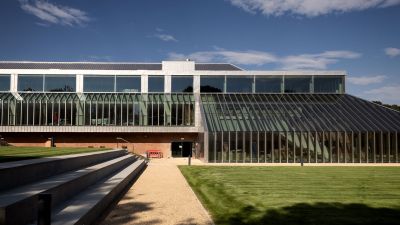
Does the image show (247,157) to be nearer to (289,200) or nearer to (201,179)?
(201,179)

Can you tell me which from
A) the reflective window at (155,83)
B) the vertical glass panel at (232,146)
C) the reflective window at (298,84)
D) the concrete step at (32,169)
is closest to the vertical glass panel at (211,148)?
the vertical glass panel at (232,146)

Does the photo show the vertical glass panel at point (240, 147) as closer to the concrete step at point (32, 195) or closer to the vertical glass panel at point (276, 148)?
the vertical glass panel at point (276, 148)

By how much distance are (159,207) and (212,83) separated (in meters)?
34.0

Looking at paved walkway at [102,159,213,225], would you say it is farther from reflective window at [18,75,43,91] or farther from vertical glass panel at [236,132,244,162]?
reflective window at [18,75,43,91]

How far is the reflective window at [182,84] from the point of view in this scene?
4509 cm

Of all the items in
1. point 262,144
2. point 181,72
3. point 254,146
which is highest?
point 181,72

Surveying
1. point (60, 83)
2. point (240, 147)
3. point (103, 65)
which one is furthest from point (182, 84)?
point (240, 147)

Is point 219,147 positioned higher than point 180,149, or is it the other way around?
point 219,147

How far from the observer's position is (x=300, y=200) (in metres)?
12.6

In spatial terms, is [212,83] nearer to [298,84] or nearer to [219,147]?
[298,84]

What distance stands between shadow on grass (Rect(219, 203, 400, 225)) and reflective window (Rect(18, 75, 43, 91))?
3986 cm

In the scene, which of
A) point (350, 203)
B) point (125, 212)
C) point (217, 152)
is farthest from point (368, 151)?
point (125, 212)

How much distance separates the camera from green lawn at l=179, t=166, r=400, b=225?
1002 centimetres

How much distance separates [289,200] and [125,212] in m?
5.38
